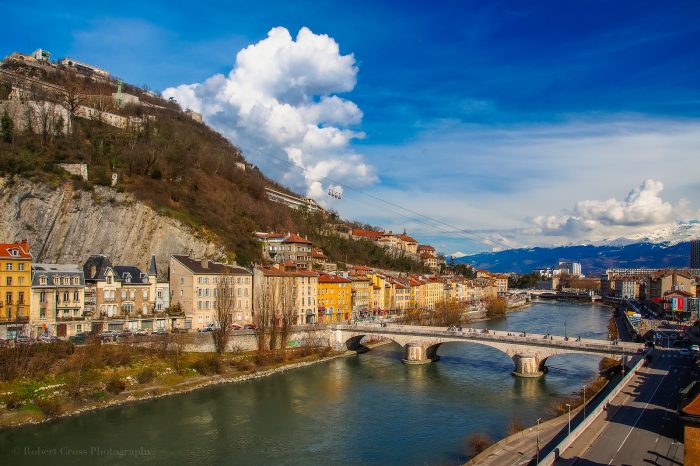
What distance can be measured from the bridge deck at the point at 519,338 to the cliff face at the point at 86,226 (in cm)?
1752

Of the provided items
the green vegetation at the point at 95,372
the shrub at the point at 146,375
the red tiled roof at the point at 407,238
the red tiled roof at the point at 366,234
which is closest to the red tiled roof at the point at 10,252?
the green vegetation at the point at 95,372

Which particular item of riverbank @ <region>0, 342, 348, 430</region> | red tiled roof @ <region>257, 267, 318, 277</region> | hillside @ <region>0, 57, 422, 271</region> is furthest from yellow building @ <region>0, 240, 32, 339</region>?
red tiled roof @ <region>257, 267, 318, 277</region>

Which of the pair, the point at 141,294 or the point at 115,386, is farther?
A: the point at 141,294

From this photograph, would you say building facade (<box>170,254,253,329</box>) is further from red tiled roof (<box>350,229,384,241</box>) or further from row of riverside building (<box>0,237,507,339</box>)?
red tiled roof (<box>350,229,384,241</box>)

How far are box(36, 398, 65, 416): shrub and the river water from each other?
2.29 feet

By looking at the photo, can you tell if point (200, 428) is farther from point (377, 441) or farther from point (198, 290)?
point (198, 290)

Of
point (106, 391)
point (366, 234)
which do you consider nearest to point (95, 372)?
point (106, 391)

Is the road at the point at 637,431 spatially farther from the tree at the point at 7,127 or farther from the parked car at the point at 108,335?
the tree at the point at 7,127

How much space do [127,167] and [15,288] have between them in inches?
878

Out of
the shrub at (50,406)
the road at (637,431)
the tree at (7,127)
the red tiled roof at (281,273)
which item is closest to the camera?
the road at (637,431)

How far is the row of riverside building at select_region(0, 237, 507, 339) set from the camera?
3709cm

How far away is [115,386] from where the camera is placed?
101ft

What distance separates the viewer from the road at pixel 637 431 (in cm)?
1841

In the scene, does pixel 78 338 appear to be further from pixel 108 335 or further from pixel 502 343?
pixel 502 343
